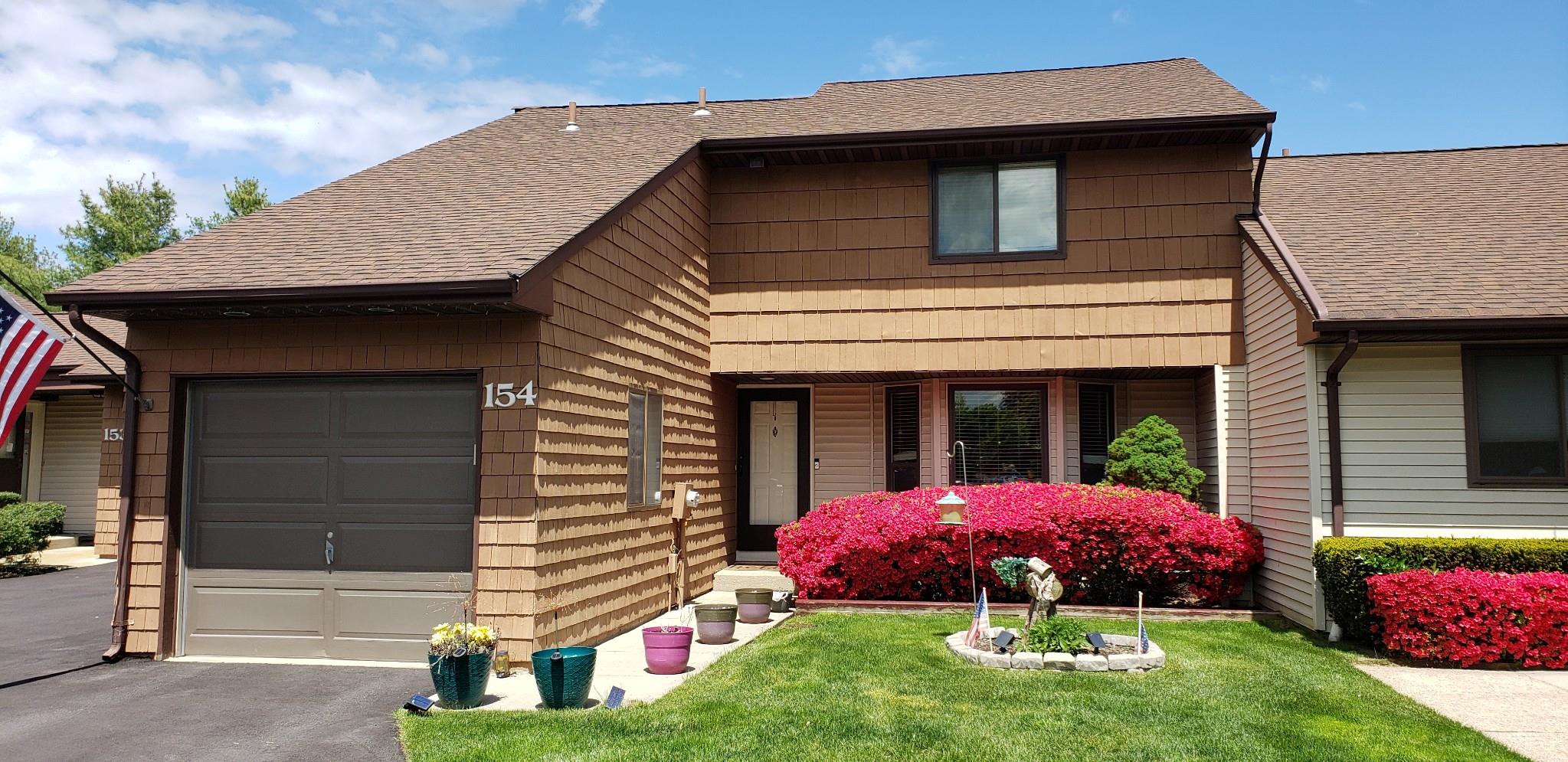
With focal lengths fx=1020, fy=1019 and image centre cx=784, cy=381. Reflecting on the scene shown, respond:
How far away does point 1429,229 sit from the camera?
10.4 meters

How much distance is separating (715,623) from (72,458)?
14.2 metres

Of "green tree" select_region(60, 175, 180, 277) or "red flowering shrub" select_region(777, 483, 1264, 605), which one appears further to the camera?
"green tree" select_region(60, 175, 180, 277)

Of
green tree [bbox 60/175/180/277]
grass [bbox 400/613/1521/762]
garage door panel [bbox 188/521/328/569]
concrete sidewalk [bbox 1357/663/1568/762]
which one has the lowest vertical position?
concrete sidewalk [bbox 1357/663/1568/762]

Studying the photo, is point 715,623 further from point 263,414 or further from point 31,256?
point 31,256

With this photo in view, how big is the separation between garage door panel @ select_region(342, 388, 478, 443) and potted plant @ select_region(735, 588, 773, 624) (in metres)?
3.19

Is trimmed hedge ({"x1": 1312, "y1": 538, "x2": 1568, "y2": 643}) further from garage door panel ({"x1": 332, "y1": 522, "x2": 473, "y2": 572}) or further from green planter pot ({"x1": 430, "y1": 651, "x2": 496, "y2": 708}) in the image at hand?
garage door panel ({"x1": 332, "y1": 522, "x2": 473, "y2": 572})

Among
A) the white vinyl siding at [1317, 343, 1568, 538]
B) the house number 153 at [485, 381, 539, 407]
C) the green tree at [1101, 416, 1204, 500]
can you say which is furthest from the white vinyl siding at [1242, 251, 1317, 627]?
the house number 153 at [485, 381, 539, 407]

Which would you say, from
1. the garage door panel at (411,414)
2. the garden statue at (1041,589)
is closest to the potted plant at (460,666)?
the garage door panel at (411,414)

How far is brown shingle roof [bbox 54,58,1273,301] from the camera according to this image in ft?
25.6

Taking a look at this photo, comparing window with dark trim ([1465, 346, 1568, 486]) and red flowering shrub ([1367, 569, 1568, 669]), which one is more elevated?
window with dark trim ([1465, 346, 1568, 486])

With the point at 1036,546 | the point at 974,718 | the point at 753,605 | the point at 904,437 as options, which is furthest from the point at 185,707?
the point at 904,437

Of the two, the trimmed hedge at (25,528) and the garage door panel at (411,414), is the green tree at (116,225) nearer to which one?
the trimmed hedge at (25,528)

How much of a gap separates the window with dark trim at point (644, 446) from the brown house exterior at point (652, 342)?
2.4 inches

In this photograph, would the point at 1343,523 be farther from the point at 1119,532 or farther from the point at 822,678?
the point at 822,678
